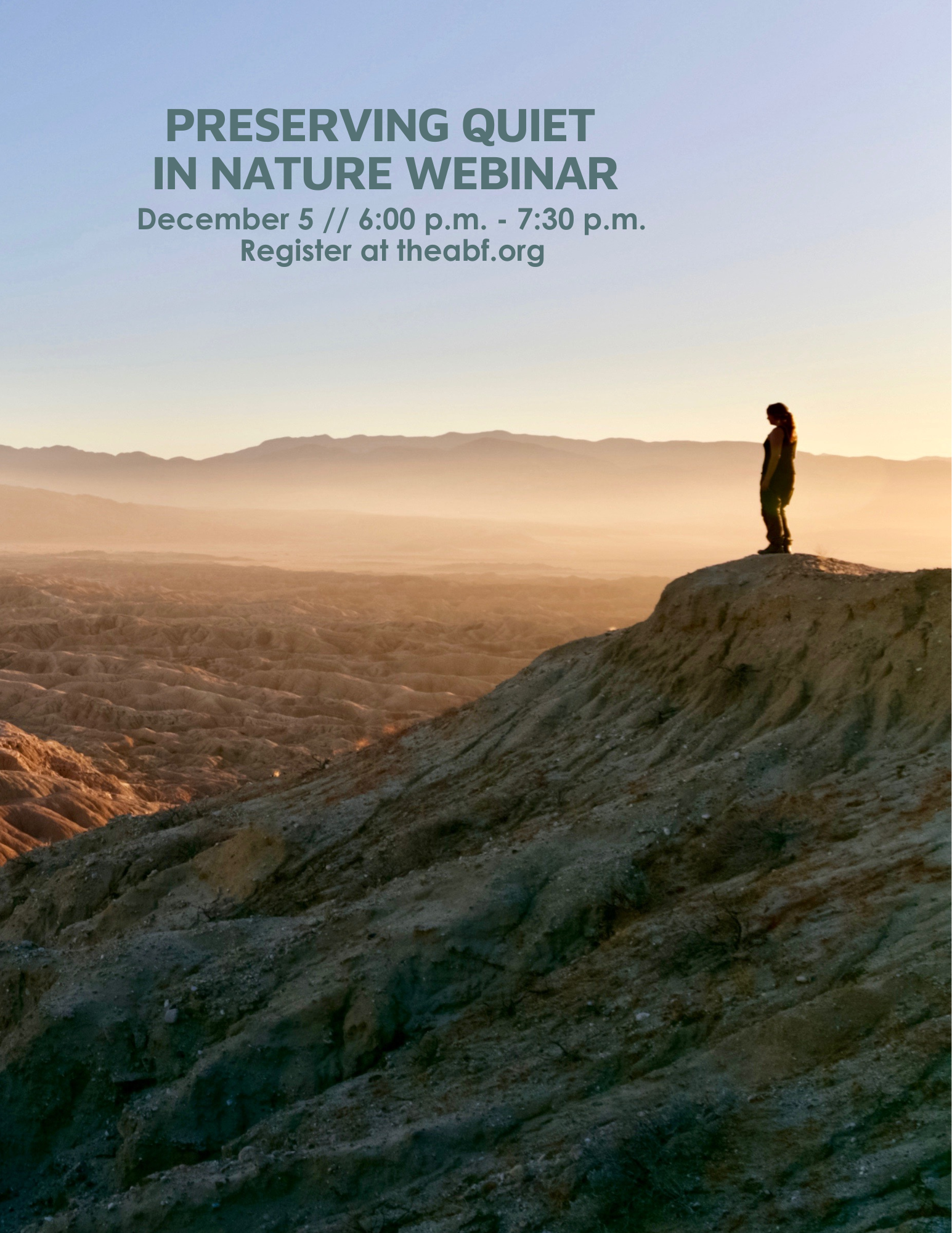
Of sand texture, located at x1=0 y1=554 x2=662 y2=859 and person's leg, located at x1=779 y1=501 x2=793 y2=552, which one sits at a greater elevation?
person's leg, located at x1=779 y1=501 x2=793 y2=552

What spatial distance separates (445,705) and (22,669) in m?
12.3

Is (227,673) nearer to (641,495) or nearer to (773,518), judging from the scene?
(773,518)

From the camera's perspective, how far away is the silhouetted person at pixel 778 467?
1022cm

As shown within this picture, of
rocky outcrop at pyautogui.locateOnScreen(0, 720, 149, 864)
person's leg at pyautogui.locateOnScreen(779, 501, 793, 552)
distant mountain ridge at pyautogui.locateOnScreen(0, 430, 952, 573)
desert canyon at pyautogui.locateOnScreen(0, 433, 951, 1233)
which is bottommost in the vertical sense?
rocky outcrop at pyautogui.locateOnScreen(0, 720, 149, 864)

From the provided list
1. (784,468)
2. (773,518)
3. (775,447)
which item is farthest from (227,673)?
(775,447)

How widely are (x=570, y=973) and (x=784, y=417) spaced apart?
597 cm

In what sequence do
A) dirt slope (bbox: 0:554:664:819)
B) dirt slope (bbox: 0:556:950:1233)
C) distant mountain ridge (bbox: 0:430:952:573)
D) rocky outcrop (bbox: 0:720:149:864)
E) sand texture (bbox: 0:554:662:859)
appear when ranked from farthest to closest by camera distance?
distant mountain ridge (bbox: 0:430:952:573), dirt slope (bbox: 0:554:664:819), sand texture (bbox: 0:554:662:859), rocky outcrop (bbox: 0:720:149:864), dirt slope (bbox: 0:556:950:1233)

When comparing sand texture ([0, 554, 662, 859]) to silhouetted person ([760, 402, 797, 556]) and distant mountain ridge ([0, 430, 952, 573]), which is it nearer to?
silhouetted person ([760, 402, 797, 556])

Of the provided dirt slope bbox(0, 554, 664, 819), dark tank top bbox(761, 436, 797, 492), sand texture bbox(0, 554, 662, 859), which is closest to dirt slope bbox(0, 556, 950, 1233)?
dark tank top bbox(761, 436, 797, 492)

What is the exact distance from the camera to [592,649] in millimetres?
12398

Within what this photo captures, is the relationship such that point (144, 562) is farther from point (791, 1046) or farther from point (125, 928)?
point (791, 1046)

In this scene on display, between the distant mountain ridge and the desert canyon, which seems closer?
the desert canyon

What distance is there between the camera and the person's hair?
10.2 m

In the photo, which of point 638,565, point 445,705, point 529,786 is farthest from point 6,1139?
point 638,565
